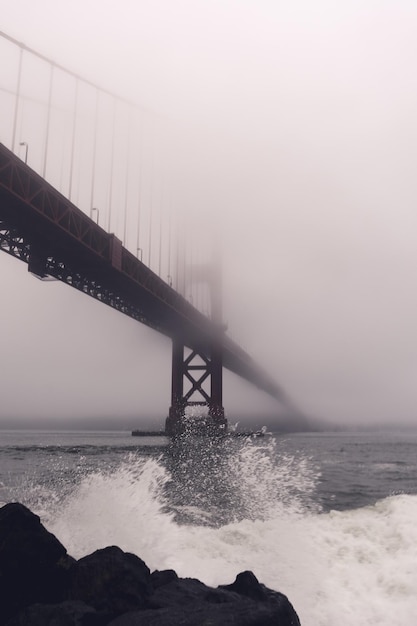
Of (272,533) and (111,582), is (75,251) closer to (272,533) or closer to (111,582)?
(272,533)

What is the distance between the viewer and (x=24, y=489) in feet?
45.3

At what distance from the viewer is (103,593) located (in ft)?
17.0

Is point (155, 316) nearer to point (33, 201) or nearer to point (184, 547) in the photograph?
point (33, 201)

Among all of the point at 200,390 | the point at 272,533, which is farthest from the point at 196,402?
the point at 272,533

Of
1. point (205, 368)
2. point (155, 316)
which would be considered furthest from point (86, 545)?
point (205, 368)

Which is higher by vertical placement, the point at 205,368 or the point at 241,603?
the point at 205,368

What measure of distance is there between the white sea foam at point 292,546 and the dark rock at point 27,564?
1581 millimetres

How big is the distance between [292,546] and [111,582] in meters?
3.23

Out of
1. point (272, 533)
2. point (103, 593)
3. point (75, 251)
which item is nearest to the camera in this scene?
point (103, 593)

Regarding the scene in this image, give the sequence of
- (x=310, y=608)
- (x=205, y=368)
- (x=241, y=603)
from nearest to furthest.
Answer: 1. (x=241, y=603)
2. (x=310, y=608)
3. (x=205, y=368)

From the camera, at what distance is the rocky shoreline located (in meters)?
4.61

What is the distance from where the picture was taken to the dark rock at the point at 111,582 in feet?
16.6

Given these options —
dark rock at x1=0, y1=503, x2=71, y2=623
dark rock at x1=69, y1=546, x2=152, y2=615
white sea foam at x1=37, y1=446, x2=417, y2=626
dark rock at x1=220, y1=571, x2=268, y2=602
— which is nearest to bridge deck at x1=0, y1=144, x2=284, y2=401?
white sea foam at x1=37, y1=446, x2=417, y2=626

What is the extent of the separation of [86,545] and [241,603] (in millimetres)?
3772
